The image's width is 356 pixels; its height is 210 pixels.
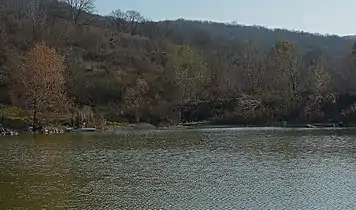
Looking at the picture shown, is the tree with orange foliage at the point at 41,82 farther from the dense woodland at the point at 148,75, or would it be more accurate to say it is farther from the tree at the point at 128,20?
the tree at the point at 128,20

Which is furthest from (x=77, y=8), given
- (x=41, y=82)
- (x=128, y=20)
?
(x=41, y=82)

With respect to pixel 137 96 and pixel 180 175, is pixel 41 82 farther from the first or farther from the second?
pixel 180 175

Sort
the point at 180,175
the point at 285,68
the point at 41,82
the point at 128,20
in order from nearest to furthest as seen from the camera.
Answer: the point at 180,175, the point at 41,82, the point at 285,68, the point at 128,20

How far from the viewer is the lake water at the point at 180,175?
2392 centimetres

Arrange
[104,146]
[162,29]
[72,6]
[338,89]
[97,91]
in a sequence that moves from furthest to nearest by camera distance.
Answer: [162,29]
[72,6]
[97,91]
[338,89]
[104,146]

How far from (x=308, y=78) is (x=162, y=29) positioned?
258 feet

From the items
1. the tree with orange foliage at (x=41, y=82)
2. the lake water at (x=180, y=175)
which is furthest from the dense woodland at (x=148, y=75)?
the lake water at (x=180, y=175)

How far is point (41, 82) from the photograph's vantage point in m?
71.9

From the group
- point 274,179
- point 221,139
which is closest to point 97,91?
point 221,139

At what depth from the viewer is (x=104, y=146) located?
5056 centimetres

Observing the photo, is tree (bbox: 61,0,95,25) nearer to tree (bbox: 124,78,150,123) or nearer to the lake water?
tree (bbox: 124,78,150,123)

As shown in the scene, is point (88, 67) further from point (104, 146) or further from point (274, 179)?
point (274, 179)

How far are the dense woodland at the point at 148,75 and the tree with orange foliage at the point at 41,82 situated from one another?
0.44ft

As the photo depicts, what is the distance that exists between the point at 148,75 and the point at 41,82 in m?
45.3
